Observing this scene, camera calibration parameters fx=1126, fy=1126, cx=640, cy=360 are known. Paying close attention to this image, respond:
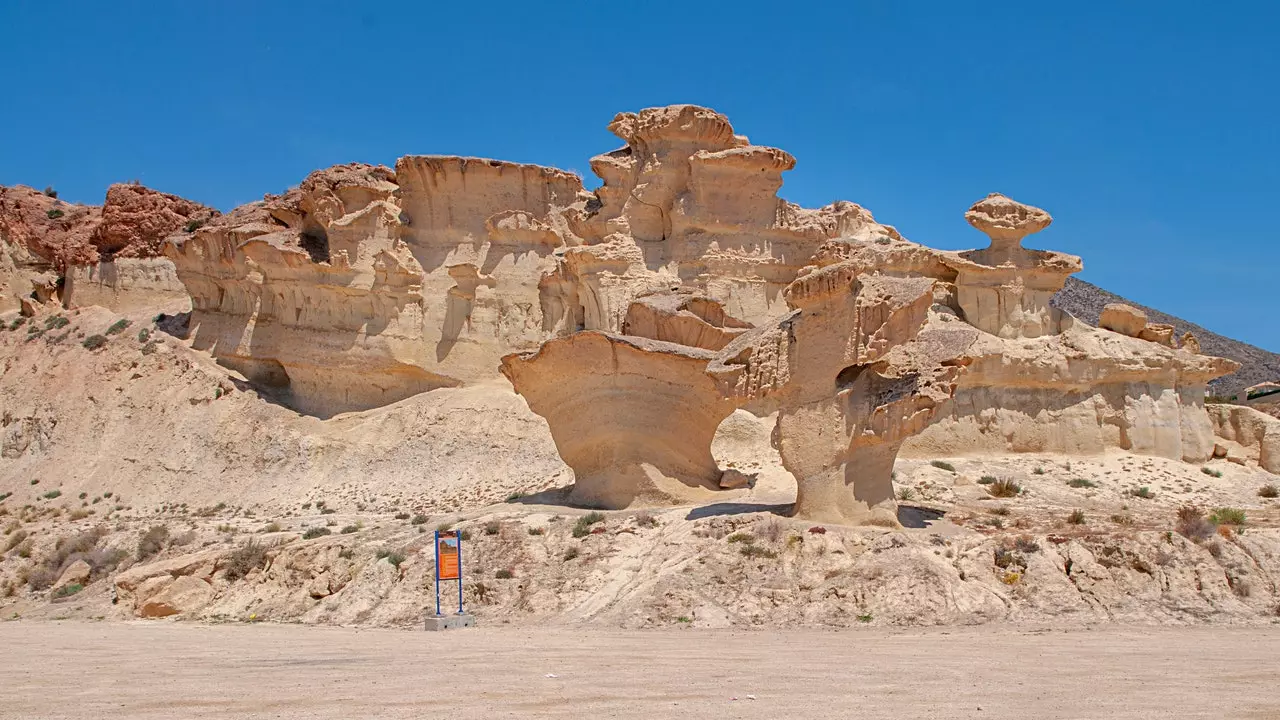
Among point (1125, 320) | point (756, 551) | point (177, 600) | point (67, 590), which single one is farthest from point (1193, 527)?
point (67, 590)

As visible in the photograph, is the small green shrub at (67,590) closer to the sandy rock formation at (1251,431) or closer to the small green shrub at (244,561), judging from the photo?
the small green shrub at (244,561)

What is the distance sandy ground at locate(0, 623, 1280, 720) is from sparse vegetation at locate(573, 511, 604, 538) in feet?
12.7

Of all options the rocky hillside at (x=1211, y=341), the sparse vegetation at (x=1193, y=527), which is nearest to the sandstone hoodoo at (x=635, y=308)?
the sparse vegetation at (x=1193, y=527)

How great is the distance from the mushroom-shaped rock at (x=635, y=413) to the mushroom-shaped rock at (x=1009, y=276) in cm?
811

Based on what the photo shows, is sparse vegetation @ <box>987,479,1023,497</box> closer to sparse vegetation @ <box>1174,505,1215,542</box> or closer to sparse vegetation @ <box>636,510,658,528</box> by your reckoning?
sparse vegetation @ <box>1174,505,1215,542</box>

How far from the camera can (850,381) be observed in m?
16.1

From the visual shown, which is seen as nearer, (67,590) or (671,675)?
(671,675)

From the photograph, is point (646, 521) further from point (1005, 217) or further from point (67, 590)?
point (1005, 217)

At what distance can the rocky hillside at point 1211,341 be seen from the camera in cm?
4912

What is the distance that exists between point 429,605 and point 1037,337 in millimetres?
15240

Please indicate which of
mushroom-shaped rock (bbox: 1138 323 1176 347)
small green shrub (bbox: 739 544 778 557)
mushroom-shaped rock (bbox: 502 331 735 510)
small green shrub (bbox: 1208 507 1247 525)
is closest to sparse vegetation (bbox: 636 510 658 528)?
mushroom-shaped rock (bbox: 502 331 735 510)

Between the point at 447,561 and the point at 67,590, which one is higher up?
the point at 447,561

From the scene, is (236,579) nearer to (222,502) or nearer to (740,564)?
(740,564)

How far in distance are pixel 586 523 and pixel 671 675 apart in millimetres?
8328
